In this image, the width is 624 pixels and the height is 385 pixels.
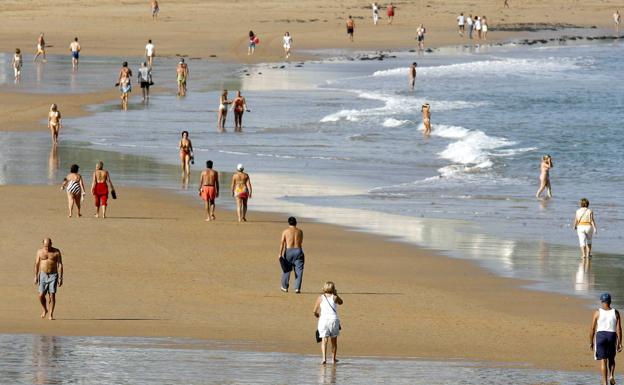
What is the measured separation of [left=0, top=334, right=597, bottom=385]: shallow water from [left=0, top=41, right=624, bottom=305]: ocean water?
545 cm

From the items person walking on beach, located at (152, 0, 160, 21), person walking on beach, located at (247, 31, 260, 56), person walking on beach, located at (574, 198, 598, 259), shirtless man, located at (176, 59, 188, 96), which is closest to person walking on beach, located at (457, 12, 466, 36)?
person walking on beach, located at (247, 31, 260, 56)

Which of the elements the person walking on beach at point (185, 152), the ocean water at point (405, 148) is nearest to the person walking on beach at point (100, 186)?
the ocean water at point (405, 148)

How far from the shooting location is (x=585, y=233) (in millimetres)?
23688

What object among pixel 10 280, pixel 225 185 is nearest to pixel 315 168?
pixel 225 185

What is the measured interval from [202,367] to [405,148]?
24496 mm

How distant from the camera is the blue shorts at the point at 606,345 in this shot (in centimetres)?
1543

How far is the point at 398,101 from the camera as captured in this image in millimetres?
51844

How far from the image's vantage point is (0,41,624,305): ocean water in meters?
26.5

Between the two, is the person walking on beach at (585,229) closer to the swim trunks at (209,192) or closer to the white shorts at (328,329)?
the swim trunks at (209,192)

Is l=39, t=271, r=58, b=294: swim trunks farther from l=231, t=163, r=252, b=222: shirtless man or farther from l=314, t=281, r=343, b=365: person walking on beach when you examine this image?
l=231, t=163, r=252, b=222: shirtless man

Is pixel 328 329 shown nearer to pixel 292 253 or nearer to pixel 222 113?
pixel 292 253

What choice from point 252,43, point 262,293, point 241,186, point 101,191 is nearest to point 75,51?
point 252,43

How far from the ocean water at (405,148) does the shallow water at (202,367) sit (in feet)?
17.9

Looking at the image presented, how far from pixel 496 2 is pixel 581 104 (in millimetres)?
48767
